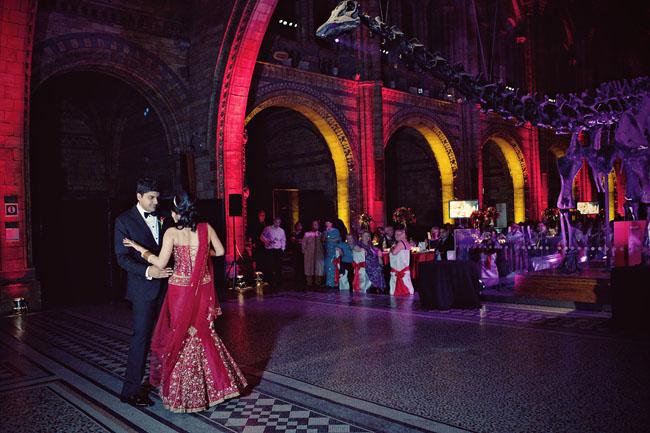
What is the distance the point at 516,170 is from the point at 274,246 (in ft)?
45.8

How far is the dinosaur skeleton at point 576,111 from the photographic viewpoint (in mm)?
7416

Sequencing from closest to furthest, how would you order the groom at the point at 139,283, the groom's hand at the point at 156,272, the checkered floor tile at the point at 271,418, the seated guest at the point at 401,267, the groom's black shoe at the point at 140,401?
1. the checkered floor tile at the point at 271,418
2. the groom's hand at the point at 156,272
3. the groom at the point at 139,283
4. the groom's black shoe at the point at 140,401
5. the seated guest at the point at 401,267

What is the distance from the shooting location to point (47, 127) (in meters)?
16.1

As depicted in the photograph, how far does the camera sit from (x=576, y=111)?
9.20 metres

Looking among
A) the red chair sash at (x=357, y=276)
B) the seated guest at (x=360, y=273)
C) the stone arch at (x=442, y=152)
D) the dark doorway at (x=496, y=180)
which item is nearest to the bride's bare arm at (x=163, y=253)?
the seated guest at (x=360, y=273)

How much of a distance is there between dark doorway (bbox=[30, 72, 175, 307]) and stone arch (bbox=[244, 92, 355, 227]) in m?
3.63

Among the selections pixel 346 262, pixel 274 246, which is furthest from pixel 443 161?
pixel 346 262

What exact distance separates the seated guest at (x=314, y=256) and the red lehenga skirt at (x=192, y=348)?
804 cm

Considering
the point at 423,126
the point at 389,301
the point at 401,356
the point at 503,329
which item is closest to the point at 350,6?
the point at 401,356

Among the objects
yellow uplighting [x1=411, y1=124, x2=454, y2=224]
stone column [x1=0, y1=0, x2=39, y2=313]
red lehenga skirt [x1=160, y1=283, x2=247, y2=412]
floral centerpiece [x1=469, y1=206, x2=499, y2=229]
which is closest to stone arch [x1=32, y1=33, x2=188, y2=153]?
stone column [x1=0, y1=0, x2=39, y2=313]

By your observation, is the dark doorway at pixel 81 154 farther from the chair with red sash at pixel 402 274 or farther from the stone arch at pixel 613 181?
the stone arch at pixel 613 181

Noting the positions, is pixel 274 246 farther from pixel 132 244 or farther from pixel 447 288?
pixel 132 244

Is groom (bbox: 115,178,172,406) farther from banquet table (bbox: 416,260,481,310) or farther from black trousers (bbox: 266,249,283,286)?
black trousers (bbox: 266,249,283,286)

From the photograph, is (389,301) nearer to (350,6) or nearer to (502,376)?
(502,376)
